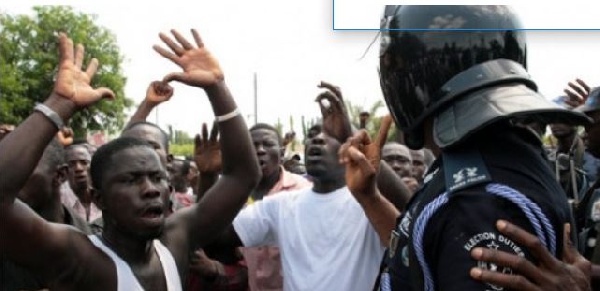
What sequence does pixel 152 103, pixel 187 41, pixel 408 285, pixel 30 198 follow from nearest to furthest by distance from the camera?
pixel 408 285 < pixel 187 41 < pixel 30 198 < pixel 152 103

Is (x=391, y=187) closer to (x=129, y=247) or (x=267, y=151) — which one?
(x=267, y=151)

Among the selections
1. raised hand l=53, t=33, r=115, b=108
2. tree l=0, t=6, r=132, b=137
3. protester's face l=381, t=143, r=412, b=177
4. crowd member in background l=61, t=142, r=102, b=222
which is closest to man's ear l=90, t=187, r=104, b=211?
raised hand l=53, t=33, r=115, b=108

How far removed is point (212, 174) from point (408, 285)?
267 centimetres

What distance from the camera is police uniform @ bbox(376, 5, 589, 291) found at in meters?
1.54

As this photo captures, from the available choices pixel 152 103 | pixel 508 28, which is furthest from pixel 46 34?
pixel 508 28

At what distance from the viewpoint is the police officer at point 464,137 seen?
5.05 feet

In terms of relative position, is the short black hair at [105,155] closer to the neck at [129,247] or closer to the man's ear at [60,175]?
the neck at [129,247]

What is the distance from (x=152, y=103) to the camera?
4.43 metres

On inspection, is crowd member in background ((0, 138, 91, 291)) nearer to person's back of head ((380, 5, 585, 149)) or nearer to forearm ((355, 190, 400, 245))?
forearm ((355, 190, 400, 245))

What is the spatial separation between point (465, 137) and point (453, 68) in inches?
9.9

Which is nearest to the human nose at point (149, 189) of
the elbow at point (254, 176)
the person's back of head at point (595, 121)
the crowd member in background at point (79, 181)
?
the elbow at point (254, 176)

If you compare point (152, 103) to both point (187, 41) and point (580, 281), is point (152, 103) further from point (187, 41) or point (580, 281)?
point (580, 281)

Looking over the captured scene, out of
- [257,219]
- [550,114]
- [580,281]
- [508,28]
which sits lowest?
[257,219]

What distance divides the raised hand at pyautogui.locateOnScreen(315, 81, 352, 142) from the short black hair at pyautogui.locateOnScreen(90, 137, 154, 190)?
1.21 m
